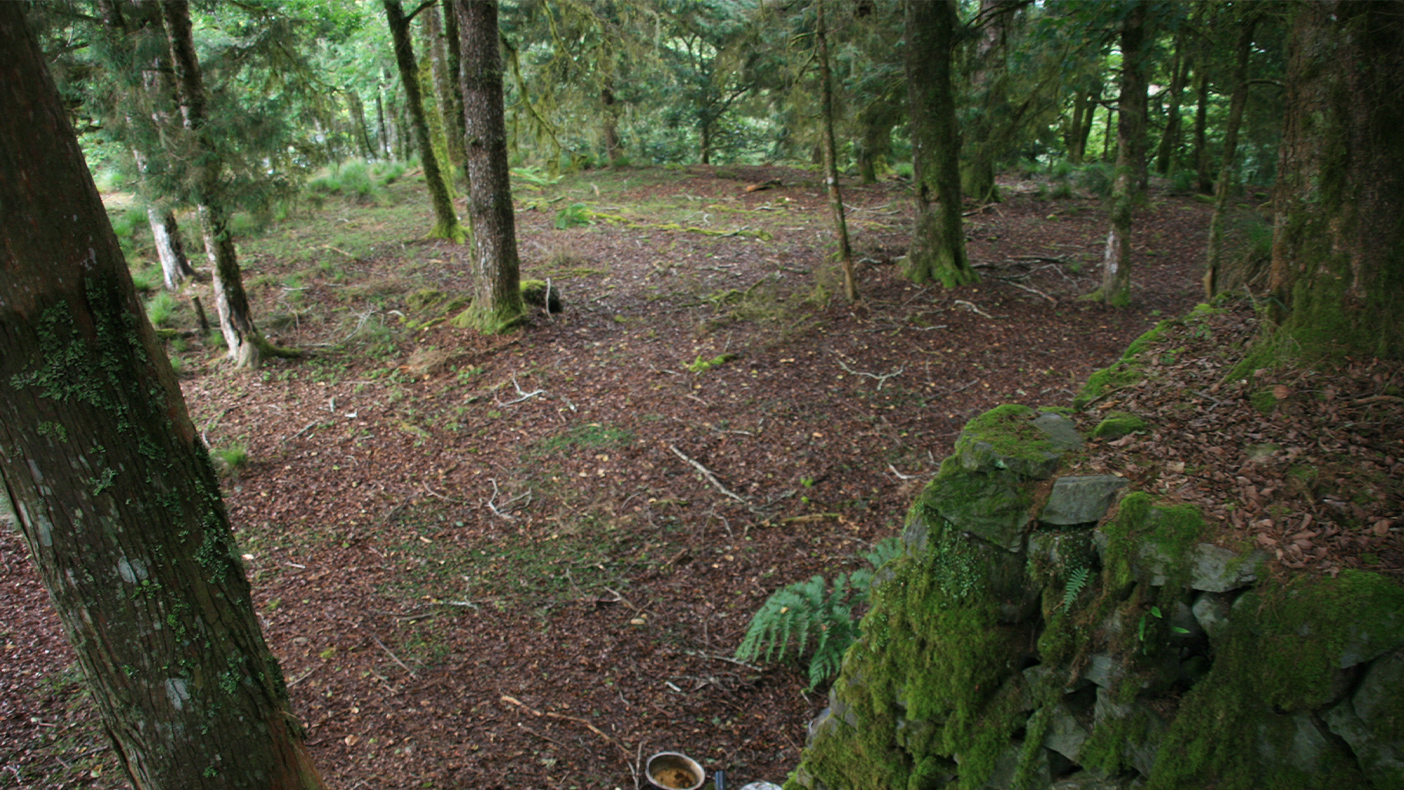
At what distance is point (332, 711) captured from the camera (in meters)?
4.05

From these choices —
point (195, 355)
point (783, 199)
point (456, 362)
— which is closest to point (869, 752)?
point (456, 362)

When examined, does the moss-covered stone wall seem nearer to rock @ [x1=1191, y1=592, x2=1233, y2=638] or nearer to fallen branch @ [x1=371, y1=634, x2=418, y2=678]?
rock @ [x1=1191, y1=592, x2=1233, y2=638]

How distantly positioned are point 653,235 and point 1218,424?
1068 centimetres

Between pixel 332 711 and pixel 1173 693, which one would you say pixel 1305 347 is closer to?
pixel 1173 693

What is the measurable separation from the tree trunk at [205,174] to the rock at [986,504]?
25.8 ft

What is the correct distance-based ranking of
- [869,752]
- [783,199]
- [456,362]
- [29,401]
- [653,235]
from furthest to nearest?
[783,199] < [653,235] < [456,362] < [869,752] < [29,401]

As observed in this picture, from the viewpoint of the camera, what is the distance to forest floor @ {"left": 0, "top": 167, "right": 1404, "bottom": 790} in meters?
3.25

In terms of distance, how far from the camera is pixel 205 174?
7453mm

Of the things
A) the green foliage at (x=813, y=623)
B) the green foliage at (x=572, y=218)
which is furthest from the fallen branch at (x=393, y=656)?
the green foliage at (x=572, y=218)

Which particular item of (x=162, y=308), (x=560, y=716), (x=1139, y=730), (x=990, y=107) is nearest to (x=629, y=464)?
(x=560, y=716)

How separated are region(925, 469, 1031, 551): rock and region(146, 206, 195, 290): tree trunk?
11.9 m

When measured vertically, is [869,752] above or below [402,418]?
below

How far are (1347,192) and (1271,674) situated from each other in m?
2.30

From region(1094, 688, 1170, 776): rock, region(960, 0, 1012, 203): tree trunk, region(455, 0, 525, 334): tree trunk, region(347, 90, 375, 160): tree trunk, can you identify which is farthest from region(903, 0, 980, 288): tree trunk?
region(347, 90, 375, 160): tree trunk
